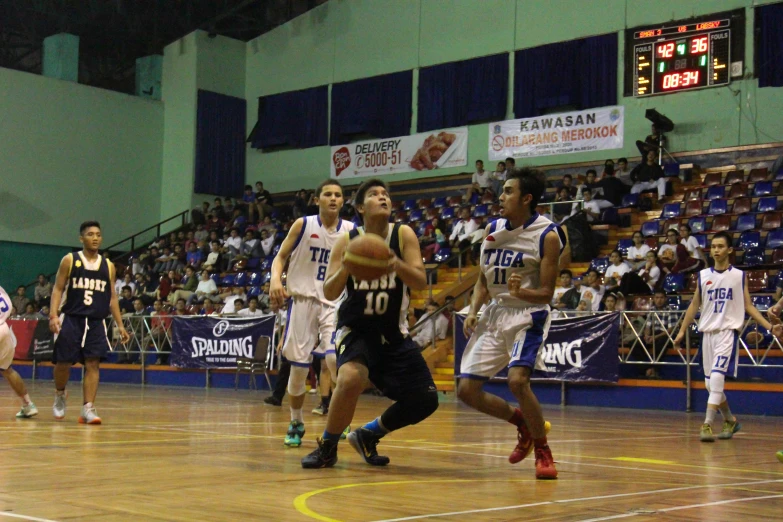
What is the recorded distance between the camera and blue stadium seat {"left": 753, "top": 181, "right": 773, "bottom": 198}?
1894 cm

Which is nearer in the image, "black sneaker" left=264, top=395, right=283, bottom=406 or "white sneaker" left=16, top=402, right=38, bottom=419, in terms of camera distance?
"white sneaker" left=16, top=402, right=38, bottom=419

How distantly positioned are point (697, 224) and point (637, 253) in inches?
61.1

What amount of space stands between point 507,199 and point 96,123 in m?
25.7

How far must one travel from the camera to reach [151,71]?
31828 mm

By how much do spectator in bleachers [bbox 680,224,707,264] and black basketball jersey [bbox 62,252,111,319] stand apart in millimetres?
10652

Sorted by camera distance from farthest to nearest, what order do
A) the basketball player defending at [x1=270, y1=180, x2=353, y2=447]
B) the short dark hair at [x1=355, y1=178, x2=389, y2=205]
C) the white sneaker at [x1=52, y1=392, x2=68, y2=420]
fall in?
1. the white sneaker at [x1=52, y1=392, x2=68, y2=420]
2. the basketball player defending at [x1=270, y1=180, x2=353, y2=447]
3. the short dark hair at [x1=355, y1=178, x2=389, y2=205]

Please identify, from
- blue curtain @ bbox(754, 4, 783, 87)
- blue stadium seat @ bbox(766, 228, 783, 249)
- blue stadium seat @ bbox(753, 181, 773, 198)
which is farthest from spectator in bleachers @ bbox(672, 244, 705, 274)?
blue curtain @ bbox(754, 4, 783, 87)

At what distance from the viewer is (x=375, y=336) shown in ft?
19.6

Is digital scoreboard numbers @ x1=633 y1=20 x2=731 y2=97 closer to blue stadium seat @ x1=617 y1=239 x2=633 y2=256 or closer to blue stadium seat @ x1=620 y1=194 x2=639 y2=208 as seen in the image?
blue stadium seat @ x1=620 y1=194 x2=639 y2=208

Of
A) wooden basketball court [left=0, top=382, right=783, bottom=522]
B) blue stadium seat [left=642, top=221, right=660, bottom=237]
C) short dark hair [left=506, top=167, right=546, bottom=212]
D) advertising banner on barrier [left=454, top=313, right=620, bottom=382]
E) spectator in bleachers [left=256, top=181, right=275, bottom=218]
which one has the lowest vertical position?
wooden basketball court [left=0, top=382, right=783, bottom=522]

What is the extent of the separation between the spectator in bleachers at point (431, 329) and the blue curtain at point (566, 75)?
8213 mm

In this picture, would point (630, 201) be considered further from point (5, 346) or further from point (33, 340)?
point (5, 346)

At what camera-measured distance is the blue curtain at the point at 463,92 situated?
2547 cm

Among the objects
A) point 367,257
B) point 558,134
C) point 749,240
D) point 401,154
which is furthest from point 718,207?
point 367,257
